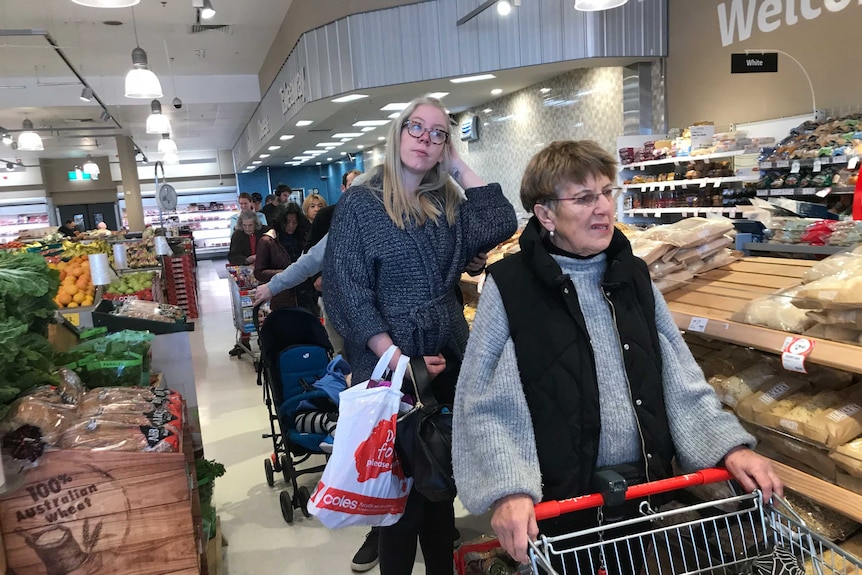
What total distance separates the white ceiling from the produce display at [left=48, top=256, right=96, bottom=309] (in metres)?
4.90

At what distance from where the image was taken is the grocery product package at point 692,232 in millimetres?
2391

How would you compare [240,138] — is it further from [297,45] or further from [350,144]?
[297,45]

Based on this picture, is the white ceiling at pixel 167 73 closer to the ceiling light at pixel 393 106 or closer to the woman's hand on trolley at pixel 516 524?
the ceiling light at pixel 393 106

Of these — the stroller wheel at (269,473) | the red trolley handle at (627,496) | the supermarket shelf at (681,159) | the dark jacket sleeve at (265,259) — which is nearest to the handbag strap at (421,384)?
the red trolley handle at (627,496)

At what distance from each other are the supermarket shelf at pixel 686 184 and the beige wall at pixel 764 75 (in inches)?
34.7

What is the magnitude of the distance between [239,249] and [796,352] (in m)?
7.14

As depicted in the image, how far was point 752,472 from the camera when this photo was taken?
55.4 inches

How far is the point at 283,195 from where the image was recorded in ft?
26.3

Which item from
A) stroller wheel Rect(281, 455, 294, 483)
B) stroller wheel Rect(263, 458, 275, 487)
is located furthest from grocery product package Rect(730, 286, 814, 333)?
stroller wheel Rect(263, 458, 275, 487)

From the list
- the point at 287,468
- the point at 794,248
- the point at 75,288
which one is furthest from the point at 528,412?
the point at 75,288

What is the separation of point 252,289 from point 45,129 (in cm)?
1157

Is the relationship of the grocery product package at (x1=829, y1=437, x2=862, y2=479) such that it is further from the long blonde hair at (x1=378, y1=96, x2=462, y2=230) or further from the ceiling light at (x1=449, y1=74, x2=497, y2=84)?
the ceiling light at (x1=449, y1=74, x2=497, y2=84)

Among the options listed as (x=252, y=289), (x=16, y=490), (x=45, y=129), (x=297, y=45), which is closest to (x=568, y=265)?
(x=16, y=490)

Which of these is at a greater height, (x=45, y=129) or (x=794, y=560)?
(x=45, y=129)
